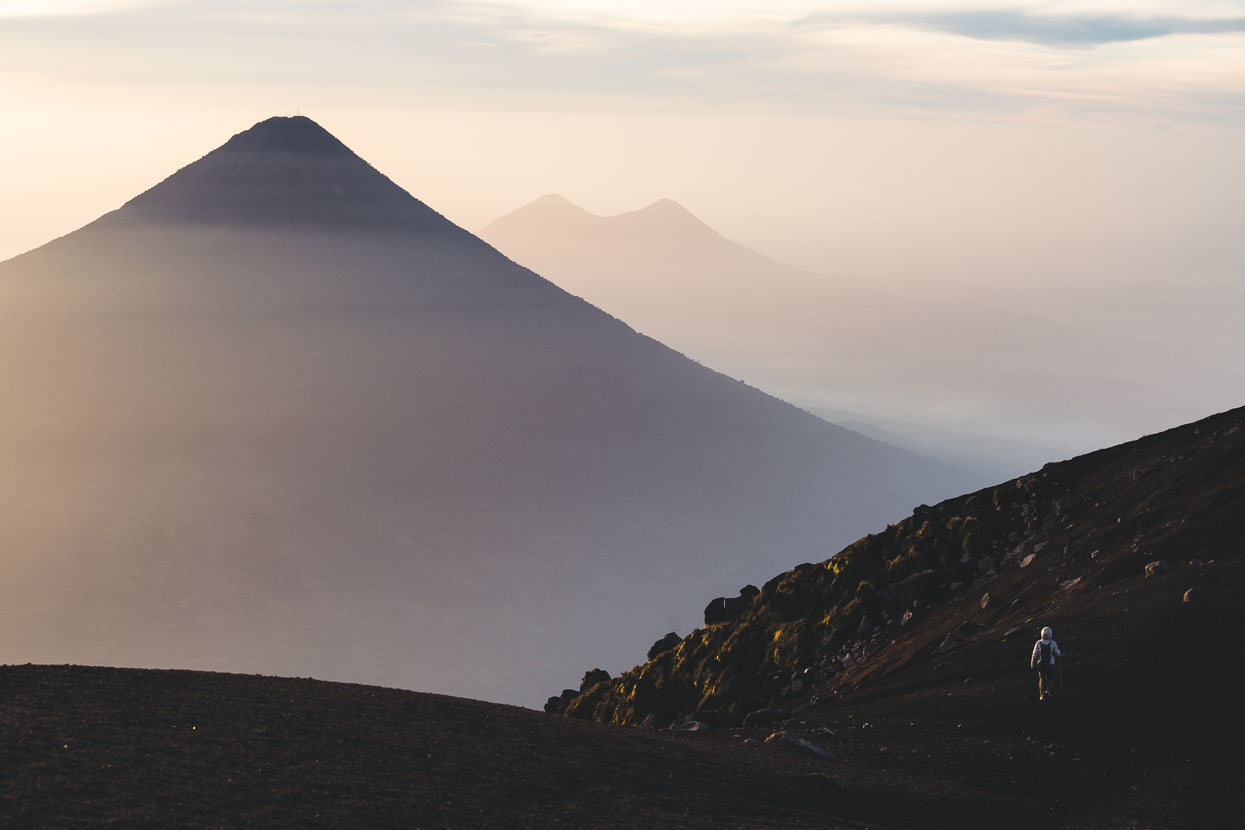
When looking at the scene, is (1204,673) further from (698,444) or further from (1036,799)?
(698,444)

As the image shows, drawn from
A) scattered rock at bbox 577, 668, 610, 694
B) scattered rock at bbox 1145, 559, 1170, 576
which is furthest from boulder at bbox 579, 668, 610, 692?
scattered rock at bbox 1145, 559, 1170, 576

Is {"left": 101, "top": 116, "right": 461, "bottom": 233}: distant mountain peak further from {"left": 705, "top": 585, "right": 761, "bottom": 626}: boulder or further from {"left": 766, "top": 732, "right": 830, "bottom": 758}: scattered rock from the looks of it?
{"left": 766, "top": 732, "right": 830, "bottom": 758}: scattered rock

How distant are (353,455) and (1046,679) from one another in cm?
11562

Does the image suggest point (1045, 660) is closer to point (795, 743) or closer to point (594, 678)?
point (795, 743)

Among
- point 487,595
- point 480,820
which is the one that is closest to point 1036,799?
point 480,820

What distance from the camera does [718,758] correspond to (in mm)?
20750

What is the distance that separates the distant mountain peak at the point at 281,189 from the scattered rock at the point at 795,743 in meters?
147

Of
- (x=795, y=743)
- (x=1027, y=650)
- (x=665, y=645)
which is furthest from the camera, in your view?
(x=665, y=645)

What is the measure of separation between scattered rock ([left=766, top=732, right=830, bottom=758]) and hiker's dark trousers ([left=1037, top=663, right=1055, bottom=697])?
3.92 metres

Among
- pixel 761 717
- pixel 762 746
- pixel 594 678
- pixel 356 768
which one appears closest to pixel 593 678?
pixel 594 678

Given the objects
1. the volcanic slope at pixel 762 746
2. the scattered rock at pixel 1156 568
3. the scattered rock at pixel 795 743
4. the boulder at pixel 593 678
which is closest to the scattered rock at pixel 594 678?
the boulder at pixel 593 678

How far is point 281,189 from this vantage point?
162 m

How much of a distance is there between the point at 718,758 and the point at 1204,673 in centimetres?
866

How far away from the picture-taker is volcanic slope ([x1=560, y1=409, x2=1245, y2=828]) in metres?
20.2
